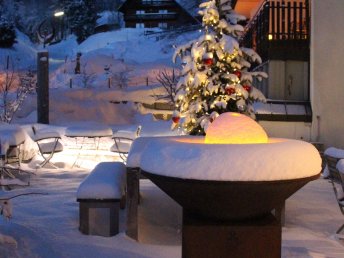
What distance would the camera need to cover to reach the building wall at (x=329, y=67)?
34.9ft

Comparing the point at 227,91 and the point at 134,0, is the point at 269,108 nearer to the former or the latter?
the point at 227,91

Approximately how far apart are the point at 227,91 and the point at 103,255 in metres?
3.46

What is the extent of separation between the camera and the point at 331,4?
10.7 meters

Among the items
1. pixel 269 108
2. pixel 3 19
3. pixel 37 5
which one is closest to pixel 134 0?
pixel 3 19

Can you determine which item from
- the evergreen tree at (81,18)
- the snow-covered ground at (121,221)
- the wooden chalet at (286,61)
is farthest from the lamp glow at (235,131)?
the evergreen tree at (81,18)

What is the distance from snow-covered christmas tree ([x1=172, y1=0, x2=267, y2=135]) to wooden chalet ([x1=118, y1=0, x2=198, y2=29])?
44.7 meters

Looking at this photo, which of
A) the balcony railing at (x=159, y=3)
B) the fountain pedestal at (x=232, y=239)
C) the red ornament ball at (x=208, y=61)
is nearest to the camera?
the fountain pedestal at (x=232, y=239)

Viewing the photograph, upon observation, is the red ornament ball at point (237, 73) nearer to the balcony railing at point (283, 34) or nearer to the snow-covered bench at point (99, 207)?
the snow-covered bench at point (99, 207)

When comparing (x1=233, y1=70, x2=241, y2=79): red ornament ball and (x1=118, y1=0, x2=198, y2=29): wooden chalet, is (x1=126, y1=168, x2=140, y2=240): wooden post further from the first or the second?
(x1=118, y1=0, x2=198, y2=29): wooden chalet

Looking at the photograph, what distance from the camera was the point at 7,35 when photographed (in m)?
39.1

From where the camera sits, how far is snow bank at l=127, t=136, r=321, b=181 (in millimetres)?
2643

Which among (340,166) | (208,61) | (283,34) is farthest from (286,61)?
(340,166)

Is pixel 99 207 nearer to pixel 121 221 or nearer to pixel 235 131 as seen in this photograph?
pixel 121 221

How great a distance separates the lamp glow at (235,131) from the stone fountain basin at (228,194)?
15.4 inches
